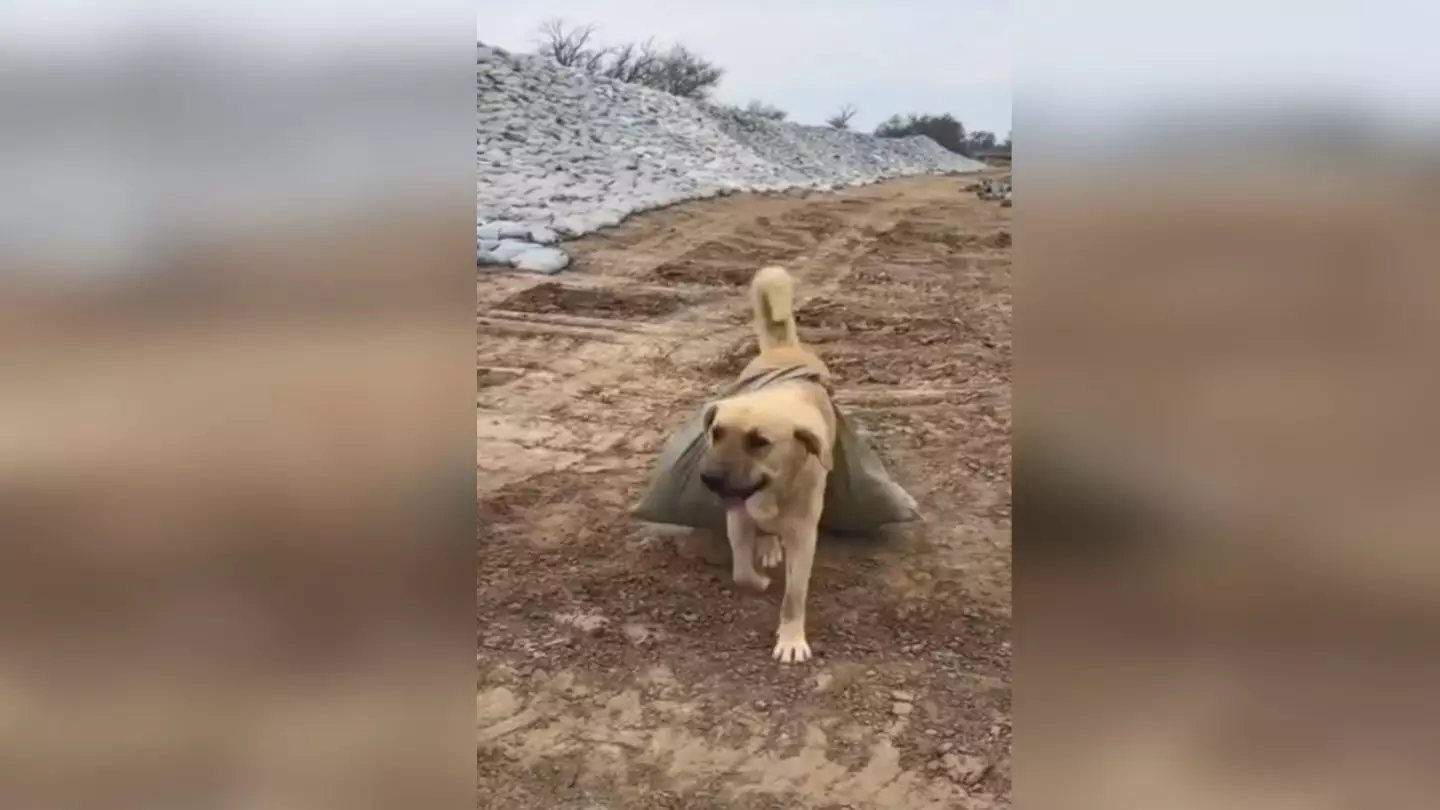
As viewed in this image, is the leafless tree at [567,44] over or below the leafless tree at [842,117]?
over

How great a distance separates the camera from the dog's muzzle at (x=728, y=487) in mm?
1705

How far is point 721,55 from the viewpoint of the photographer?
1.75 meters

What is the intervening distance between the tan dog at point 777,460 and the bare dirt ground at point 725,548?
0.03m

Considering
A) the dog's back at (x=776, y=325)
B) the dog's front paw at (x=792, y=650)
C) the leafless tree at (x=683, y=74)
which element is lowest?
the dog's front paw at (x=792, y=650)

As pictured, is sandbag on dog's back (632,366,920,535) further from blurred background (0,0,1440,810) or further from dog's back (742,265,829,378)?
blurred background (0,0,1440,810)

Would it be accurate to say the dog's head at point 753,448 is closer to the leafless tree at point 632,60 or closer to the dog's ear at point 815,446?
the dog's ear at point 815,446

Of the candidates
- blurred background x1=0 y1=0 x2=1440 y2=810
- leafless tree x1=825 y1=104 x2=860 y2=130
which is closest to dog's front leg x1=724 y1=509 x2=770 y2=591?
blurred background x1=0 y1=0 x2=1440 y2=810

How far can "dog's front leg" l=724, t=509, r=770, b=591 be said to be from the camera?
1751 mm
